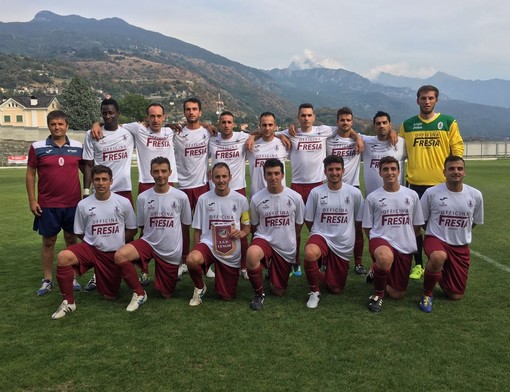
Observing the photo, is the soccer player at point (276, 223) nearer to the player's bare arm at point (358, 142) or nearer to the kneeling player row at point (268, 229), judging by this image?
the kneeling player row at point (268, 229)

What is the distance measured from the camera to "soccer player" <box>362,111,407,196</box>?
558cm

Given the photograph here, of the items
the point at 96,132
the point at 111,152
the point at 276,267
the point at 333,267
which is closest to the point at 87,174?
the point at 111,152

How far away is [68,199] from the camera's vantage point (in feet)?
17.0

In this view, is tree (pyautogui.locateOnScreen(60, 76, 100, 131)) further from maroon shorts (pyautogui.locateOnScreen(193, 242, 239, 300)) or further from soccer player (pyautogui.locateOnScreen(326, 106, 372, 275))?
maroon shorts (pyautogui.locateOnScreen(193, 242, 239, 300))

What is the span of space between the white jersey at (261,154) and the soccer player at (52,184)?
2.25 metres

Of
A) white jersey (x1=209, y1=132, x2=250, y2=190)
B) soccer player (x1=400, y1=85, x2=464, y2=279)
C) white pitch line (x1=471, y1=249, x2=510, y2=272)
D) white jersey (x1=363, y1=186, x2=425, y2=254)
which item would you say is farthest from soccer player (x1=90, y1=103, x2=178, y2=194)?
white pitch line (x1=471, y1=249, x2=510, y2=272)

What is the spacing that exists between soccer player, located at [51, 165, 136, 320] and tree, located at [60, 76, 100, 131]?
7124 cm

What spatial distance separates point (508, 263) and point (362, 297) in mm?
2719

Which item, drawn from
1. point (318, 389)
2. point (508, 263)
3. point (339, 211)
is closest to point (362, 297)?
point (339, 211)

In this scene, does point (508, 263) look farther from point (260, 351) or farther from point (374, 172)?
point (260, 351)

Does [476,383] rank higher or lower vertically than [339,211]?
lower

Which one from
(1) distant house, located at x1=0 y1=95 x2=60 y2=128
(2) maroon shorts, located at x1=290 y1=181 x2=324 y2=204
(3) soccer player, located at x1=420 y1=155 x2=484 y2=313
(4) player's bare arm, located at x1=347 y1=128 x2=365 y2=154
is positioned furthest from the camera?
(1) distant house, located at x1=0 y1=95 x2=60 y2=128

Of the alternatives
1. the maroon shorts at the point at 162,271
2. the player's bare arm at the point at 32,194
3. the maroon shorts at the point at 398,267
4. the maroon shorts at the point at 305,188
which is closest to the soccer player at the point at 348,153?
the maroon shorts at the point at 305,188

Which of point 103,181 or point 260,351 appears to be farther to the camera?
point 103,181
